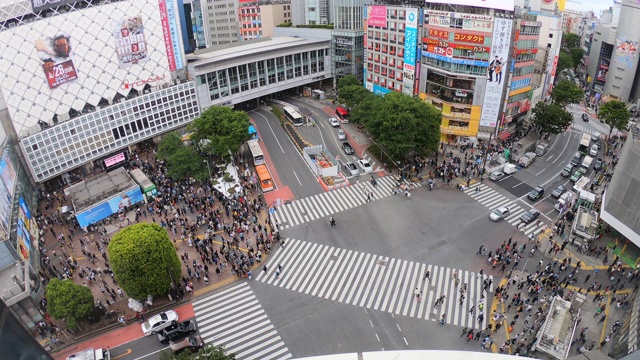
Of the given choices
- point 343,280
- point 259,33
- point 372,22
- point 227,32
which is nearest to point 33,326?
point 343,280

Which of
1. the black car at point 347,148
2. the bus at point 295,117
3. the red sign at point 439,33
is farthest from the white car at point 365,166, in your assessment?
the red sign at point 439,33

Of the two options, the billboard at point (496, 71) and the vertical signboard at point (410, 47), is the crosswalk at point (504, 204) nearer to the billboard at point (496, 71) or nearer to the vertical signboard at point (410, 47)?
the billboard at point (496, 71)

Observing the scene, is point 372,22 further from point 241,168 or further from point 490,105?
point 241,168

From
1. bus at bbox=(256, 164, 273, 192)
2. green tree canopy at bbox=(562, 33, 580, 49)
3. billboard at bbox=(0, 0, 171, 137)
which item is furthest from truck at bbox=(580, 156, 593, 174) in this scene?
green tree canopy at bbox=(562, 33, 580, 49)

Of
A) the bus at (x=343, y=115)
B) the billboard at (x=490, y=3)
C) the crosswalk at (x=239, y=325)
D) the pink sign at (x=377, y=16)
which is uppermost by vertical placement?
the billboard at (x=490, y=3)

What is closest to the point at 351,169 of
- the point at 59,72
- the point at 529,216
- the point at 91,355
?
the point at 529,216
